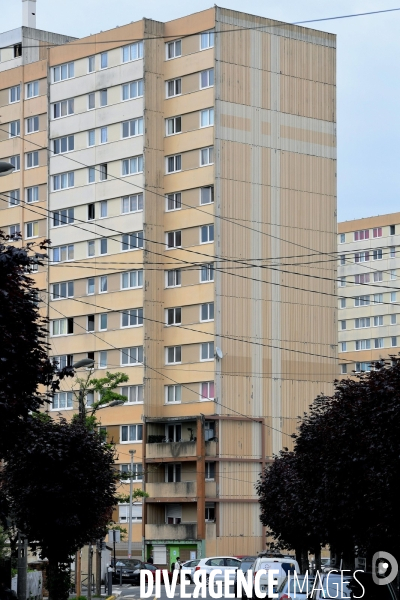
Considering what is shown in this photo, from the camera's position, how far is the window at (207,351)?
86125mm

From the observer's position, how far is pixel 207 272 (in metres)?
86.8

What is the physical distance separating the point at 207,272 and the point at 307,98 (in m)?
15.0

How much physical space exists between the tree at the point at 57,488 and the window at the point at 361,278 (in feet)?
360

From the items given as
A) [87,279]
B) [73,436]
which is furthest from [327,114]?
[73,436]

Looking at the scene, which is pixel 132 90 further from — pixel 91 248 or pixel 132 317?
pixel 132 317

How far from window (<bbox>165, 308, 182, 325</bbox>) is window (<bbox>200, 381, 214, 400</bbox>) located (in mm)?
4756

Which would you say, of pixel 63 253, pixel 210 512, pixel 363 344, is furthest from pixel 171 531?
pixel 363 344

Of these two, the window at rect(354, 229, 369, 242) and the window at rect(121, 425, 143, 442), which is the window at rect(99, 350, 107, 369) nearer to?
the window at rect(121, 425, 143, 442)

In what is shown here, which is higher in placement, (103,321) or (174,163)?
(174,163)

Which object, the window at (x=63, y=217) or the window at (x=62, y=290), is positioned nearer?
the window at (x=62, y=290)

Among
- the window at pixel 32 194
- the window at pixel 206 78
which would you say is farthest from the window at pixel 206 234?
the window at pixel 32 194

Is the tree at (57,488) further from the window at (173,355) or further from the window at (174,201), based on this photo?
the window at (174,201)

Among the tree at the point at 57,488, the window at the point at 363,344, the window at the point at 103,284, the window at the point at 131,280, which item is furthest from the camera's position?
the window at the point at 363,344

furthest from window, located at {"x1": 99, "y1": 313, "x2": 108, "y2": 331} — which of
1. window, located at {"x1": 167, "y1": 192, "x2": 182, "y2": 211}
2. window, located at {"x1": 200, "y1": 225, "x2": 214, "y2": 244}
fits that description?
window, located at {"x1": 200, "y1": 225, "x2": 214, "y2": 244}
